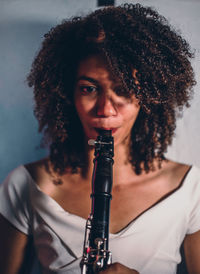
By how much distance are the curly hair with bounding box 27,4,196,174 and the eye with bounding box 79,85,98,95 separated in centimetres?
7

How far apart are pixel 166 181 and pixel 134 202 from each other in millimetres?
145

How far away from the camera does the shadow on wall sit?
4.30ft

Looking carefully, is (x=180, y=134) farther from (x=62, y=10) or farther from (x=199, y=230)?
(x=62, y=10)

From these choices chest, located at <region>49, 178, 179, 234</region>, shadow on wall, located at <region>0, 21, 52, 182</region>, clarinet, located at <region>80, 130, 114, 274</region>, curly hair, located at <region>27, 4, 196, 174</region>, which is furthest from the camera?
shadow on wall, located at <region>0, 21, 52, 182</region>

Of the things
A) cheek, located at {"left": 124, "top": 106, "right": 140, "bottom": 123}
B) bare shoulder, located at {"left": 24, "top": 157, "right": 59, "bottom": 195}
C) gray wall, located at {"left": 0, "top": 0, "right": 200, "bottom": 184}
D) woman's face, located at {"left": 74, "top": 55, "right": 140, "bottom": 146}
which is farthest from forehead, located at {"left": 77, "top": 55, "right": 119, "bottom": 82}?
bare shoulder, located at {"left": 24, "top": 157, "right": 59, "bottom": 195}

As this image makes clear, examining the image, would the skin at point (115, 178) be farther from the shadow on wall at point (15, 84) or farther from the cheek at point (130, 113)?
the shadow on wall at point (15, 84)

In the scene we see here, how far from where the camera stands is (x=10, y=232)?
124 centimetres

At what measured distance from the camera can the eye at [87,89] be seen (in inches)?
41.5

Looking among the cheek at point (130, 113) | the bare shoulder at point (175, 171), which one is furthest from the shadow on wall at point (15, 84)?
the bare shoulder at point (175, 171)

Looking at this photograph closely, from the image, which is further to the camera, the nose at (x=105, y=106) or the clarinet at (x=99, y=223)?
the nose at (x=105, y=106)

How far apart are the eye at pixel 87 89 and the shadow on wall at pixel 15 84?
1.04 feet

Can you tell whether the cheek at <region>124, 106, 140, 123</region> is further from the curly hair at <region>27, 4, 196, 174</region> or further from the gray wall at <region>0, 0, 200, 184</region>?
the gray wall at <region>0, 0, 200, 184</region>

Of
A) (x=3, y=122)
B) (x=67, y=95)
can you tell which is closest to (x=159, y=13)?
(x=67, y=95)

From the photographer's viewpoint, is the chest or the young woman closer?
the young woman
